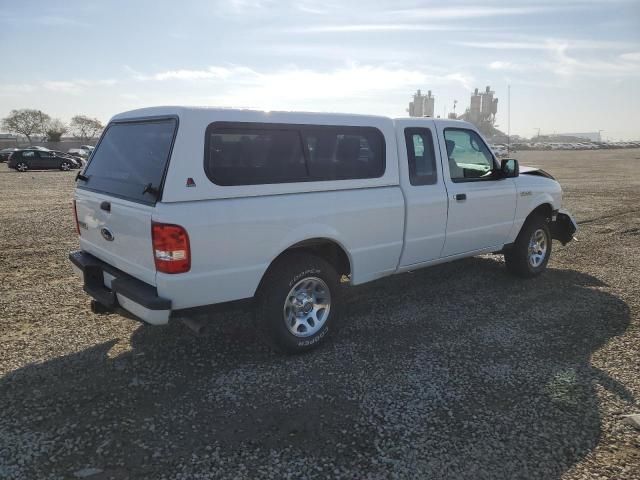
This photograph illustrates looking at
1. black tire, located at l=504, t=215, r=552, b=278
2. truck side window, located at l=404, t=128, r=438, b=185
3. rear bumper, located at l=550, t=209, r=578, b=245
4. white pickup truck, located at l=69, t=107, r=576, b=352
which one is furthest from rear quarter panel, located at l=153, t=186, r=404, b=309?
rear bumper, located at l=550, t=209, r=578, b=245

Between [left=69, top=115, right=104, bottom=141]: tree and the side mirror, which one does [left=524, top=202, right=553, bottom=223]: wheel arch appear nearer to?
the side mirror

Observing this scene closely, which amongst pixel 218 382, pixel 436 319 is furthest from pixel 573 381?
pixel 218 382

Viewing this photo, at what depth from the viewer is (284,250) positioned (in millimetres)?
3848

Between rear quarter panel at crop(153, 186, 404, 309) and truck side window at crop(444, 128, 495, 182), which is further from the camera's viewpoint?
truck side window at crop(444, 128, 495, 182)

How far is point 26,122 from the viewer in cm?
8175

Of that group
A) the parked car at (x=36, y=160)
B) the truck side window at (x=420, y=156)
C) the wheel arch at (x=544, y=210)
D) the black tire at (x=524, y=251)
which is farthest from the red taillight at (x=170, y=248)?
the parked car at (x=36, y=160)

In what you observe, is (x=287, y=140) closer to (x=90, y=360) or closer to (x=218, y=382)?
(x=218, y=382)

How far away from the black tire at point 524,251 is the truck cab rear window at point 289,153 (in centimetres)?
268

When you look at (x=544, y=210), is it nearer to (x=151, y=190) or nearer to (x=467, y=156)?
(x=467, y=156)

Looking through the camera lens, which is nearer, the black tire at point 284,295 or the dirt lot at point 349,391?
the dirt lot at point 349,391

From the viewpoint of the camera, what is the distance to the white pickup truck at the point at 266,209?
3.33m

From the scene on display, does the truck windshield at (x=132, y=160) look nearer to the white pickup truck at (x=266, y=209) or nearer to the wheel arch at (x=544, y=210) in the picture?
the white pickup truck at (x=266, y=209)

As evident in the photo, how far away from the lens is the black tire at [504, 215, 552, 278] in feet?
20.2

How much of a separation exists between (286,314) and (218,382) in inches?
30.4
